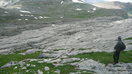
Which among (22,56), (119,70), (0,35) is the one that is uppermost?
(119,70)

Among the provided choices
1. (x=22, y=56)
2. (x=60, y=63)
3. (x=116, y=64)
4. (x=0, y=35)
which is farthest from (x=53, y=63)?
(x=0, y=35)

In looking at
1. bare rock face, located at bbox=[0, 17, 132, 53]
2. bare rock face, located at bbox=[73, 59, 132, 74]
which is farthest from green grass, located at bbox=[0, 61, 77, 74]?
bare rock face, located at bbox=[0, 17, 132, 53]

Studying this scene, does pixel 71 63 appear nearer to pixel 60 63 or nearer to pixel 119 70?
pixel 60 63

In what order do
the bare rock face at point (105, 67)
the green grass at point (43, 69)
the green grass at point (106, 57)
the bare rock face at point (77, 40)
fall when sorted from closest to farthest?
the green grass at point (43, 69), the bare rock face at point (105, 67), the green grass at point (106, 57), the bare rock face at point (77, 40)

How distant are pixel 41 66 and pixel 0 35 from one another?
102 m

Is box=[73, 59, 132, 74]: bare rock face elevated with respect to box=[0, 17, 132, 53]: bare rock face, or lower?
elevated

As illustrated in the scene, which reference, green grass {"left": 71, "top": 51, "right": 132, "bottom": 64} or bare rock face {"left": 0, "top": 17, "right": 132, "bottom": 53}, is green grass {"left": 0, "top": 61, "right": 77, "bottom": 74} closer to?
green grass {"left": 71, "top": 51, "right": 132, "bottom": 64}

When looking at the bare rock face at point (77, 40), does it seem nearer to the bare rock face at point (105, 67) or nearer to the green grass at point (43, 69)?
the bare rock face at point (105, 67)

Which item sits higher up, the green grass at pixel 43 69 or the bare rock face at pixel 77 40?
the green grass at pixel 43 69

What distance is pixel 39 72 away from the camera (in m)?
32.7

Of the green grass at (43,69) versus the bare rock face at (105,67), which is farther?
the bare rock face at (105,67)

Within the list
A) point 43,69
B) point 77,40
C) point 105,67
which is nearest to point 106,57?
point 105,67

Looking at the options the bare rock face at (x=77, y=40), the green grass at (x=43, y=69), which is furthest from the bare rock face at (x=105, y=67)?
the bare rock face at (x=77, y=40)

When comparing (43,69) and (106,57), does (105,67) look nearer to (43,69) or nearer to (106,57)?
(106,57)
